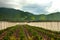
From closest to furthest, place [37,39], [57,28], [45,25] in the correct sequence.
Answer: [37,39]
[57,28]
[45,25]

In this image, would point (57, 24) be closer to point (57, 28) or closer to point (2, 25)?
point (57, 28)

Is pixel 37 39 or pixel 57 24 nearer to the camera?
pixel 37 39

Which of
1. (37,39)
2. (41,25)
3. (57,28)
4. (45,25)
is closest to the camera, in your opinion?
(37,39)

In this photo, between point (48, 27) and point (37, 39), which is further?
point (48, 27)

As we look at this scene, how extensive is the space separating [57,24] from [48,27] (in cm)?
358

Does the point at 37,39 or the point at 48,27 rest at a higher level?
the point at 37,39

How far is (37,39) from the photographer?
24.4 m

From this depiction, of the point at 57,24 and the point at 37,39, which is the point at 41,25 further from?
the point at 37,39

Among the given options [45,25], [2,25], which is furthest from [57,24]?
[2,25]

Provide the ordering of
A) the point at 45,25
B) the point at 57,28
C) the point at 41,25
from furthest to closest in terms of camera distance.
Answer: the point at 41,25 → the point at 45,25 → the point at 57,28

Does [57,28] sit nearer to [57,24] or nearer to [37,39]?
[57,24]

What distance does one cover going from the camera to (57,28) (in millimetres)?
59281

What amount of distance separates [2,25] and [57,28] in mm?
19874

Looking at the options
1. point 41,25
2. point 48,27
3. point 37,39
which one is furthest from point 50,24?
point 37,39
